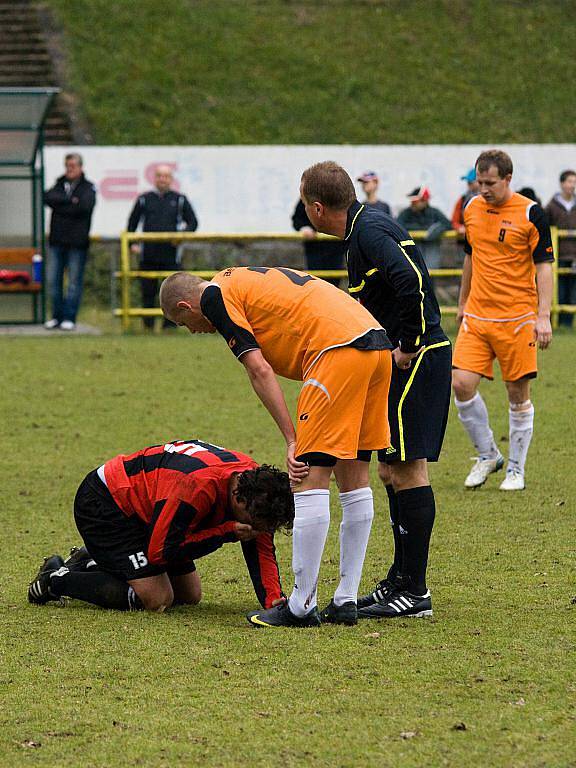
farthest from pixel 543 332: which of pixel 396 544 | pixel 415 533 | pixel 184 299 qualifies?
pixel 184 299

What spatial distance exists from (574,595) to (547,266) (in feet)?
9.86

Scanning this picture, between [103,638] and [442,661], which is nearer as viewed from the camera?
[442,661]

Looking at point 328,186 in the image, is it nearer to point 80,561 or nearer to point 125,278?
point 80,561

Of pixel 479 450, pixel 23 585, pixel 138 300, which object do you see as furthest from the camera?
pixel 138 300

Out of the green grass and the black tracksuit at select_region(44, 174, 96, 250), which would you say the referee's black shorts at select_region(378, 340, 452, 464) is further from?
the black tracksuit at select_region(44, 174, 96, 250)

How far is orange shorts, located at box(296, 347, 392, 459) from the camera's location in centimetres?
516

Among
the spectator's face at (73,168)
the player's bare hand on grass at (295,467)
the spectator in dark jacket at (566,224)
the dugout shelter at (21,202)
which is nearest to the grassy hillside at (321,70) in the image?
the dugout shelter at (21,202)

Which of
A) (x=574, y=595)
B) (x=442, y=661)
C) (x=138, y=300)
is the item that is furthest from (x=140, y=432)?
(x=138, y=300)

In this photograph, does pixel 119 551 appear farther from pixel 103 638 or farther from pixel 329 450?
pixel 329 450

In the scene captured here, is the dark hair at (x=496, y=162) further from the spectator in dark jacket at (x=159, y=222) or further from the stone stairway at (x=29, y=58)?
the stone stairway at (x=29, y=58)

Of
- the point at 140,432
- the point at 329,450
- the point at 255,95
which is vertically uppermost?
the point at 255,95

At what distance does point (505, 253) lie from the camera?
865 cm

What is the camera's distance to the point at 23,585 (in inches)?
249

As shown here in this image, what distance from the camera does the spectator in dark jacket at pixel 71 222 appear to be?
1764 centimetres
